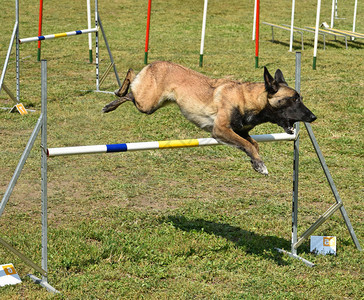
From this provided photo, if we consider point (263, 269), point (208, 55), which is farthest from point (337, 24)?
point (263, 269)

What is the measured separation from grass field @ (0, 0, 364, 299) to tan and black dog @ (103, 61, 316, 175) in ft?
4.00

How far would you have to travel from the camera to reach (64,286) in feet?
16.1

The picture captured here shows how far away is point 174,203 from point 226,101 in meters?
2.39

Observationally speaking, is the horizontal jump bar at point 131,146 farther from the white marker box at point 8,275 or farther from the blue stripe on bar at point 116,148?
the white marker box at point 8,275

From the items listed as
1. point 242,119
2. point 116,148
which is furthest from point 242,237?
point 116,148

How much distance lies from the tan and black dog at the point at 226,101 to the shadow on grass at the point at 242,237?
1.20 metres

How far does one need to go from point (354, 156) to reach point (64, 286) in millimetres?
5992

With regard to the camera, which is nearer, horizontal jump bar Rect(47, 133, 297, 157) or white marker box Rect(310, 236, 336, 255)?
horizontal jump bar Rect(47, 133, 297, 157)

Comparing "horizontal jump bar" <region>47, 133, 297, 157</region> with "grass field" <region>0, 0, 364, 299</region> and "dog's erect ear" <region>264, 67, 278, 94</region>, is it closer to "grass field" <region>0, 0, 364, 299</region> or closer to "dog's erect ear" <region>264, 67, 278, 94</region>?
"dog's erect ear" <region>264, 67, 278, 94</region>

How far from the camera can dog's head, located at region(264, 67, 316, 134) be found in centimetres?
490

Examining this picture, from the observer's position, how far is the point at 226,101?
5.11 meters

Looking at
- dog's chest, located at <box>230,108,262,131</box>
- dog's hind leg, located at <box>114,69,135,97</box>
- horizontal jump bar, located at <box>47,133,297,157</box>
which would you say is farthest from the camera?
dog's hind leg, located at <box>114,69,135,97</box>

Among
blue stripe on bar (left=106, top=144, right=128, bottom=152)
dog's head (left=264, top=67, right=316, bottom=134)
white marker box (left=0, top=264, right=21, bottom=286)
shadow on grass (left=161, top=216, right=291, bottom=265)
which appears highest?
dog's head (left=264, top=67, right=316, bottom=134)

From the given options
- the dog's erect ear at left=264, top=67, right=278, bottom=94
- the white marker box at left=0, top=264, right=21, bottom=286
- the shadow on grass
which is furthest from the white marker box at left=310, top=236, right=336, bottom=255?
the white marker box at left=0, top=264, right=21, bottom=286
